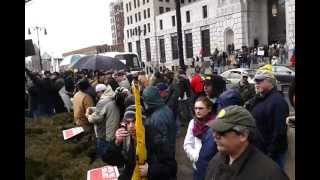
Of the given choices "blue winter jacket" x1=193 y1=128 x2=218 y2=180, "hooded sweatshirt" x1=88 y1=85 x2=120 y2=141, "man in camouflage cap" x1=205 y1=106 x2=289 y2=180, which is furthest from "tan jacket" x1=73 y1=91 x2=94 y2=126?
"man in camouflage cap" x1=205 y1=106 x2=289 y2=180

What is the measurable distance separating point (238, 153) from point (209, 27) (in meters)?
55.8

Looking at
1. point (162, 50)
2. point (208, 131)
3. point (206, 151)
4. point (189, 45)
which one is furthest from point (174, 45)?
point (206, 151)

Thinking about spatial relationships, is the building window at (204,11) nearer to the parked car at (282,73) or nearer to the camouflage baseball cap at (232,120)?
the parked car at (282,73)

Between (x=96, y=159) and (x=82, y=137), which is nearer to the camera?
(x=96, y=159)

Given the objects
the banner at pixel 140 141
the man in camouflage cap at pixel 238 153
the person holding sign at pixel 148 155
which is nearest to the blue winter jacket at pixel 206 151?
the person holding sign at pixel 148 155

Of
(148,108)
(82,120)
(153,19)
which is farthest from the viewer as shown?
(153,19)

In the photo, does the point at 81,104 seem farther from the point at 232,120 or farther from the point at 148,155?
the point at 232,120

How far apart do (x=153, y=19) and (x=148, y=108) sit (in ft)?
243

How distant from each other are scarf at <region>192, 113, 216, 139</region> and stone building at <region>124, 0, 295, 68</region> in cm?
2756

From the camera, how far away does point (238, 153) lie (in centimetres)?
258

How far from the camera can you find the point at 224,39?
171 feet
